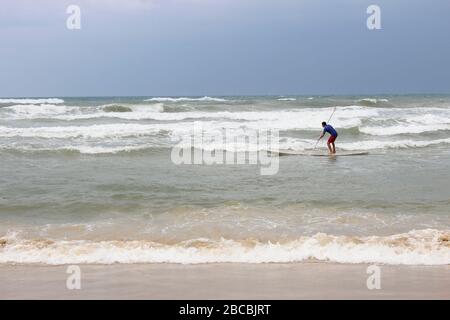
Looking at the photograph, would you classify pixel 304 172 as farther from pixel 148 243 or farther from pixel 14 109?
pixel 14 109

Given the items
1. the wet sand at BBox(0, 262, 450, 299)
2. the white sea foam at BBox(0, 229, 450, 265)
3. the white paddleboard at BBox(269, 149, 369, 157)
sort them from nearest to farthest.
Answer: the wet sand at BBox(0, 262, 450, 299) → the white sea foam at BBox(0, 229, 450, 265) → the white paddleboard at BBox(269, 149, 369, 157)

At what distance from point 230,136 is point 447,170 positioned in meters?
9.05

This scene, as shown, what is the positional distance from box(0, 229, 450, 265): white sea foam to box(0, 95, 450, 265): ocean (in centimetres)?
1

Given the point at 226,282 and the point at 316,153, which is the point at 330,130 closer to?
the point at 316,153

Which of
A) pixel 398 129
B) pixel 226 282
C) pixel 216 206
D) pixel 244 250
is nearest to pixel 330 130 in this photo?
pixel 398 129

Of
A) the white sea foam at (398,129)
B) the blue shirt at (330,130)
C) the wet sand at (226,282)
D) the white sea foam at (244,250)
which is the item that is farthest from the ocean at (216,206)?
the white sea foam at (398,129)

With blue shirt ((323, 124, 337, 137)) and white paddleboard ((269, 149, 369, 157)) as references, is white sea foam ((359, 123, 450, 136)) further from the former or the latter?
white paddleboard ((269, 149, 369, 157))

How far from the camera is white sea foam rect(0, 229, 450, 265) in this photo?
19.3 feet

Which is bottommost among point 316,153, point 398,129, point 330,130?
point 316,153

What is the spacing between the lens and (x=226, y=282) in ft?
16.6

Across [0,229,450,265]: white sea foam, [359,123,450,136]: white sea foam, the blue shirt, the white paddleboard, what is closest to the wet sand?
[0,229,450,265]: white sea foam

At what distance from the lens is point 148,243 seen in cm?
640

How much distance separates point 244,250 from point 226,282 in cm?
112

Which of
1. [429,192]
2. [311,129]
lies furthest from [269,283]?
[311,129]
